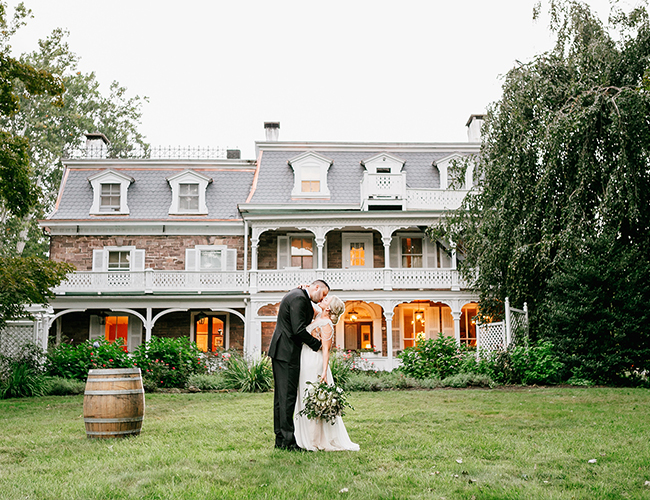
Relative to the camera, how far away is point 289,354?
6.43 m

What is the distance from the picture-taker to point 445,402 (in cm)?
1107

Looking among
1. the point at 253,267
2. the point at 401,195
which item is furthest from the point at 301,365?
the point at 401,195

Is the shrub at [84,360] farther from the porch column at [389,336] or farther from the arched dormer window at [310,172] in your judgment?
the arched dormer window at [310,172]

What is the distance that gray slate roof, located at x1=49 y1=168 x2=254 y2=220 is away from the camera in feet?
75.3

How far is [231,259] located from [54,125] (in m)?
12.9

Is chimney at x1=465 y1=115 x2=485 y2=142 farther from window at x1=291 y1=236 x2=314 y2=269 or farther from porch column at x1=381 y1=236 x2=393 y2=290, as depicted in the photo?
window at x1=291 y1=236 x2=314 y2=269

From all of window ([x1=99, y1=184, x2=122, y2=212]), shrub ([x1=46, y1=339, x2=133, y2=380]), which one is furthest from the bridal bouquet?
window ([x1=99, y1=184, x2=122, y2=212])

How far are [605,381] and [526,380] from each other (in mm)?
1630

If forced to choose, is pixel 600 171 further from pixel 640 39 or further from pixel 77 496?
pixel 77 496

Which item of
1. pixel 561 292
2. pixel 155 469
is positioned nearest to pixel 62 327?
pixel 561 292

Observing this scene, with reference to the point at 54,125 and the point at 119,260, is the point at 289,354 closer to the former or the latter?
→ the point at 119,260

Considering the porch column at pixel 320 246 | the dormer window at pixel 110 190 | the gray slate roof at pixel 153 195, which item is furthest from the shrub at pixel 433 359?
the dormer window at pixel 110 190

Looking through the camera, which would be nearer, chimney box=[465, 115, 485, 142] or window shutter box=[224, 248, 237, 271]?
window shutter box=[224, 248, 237, 271]

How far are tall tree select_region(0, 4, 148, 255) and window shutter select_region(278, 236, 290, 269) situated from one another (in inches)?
430
